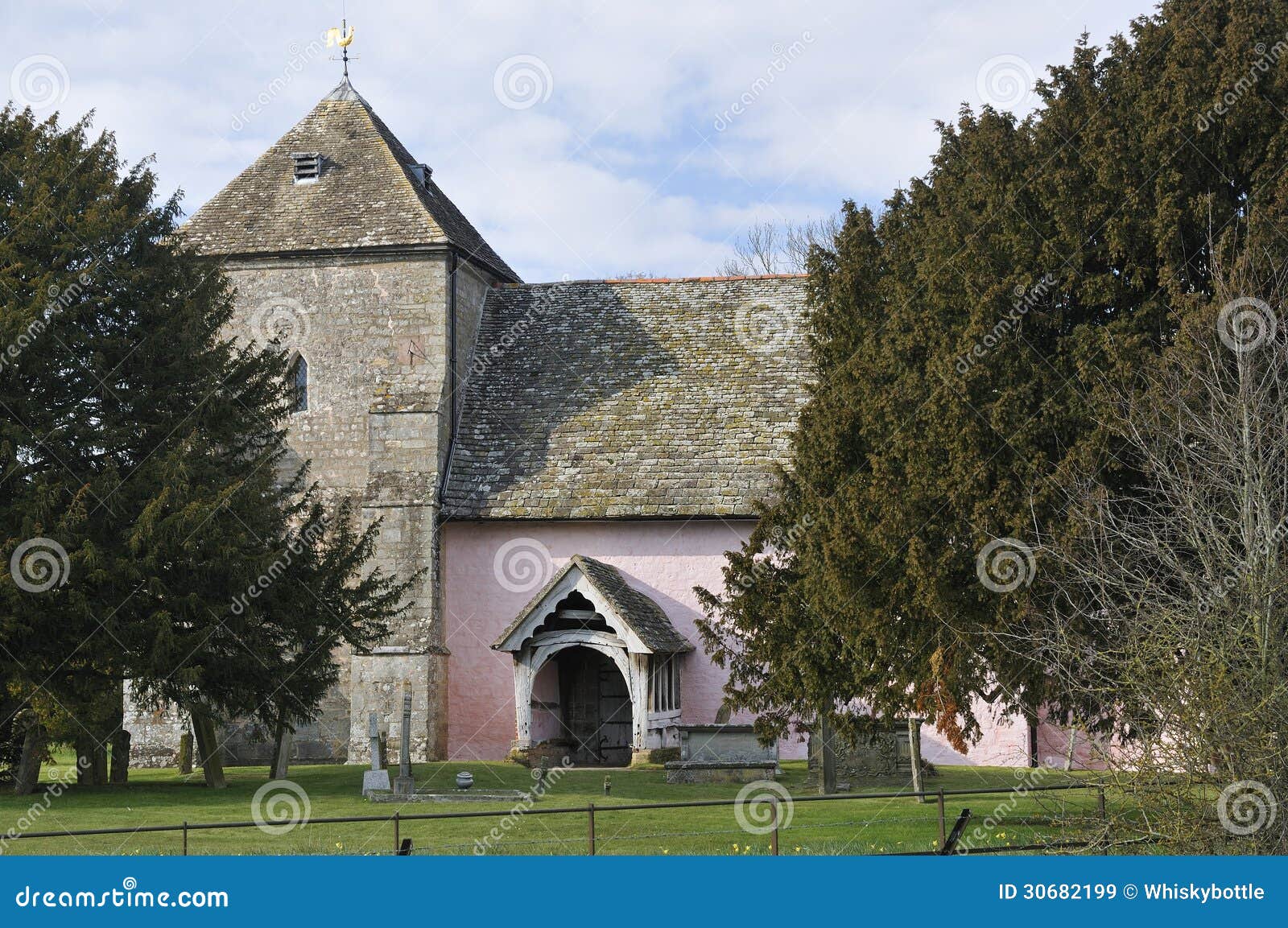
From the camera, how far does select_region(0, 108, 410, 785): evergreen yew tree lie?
19016 millimetres

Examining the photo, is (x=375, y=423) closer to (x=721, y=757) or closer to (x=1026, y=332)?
(x=721, y=757)

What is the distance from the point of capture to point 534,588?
2792cm

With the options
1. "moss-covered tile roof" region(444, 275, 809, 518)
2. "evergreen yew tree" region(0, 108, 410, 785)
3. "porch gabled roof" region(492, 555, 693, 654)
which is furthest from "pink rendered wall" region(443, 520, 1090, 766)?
"evergreen yew tree" region(0, 108, 410, 785)

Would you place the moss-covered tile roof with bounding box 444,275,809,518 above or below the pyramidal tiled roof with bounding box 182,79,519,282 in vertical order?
below

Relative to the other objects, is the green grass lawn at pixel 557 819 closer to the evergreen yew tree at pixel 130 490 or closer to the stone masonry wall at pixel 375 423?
the evergreen yew tree at pixel 130 490


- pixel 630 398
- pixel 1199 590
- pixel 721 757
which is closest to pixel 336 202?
pixel 630 398

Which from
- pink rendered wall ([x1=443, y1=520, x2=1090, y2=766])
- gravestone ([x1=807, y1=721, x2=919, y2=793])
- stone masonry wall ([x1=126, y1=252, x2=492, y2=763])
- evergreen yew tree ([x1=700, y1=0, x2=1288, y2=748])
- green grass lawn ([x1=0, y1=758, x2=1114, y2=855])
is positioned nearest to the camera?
green grass lawn ([x1=0, y1=758, x2=1114, y2=855])

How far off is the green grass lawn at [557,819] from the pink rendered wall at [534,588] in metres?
Result: 3.79

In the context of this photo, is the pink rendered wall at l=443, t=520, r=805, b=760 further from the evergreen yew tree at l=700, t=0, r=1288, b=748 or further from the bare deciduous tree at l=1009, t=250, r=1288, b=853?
the bare deciduous tree at l=1009, t=250, r=1288, b=853

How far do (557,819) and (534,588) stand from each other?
11.5 metres

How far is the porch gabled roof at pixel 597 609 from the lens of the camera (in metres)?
25.2

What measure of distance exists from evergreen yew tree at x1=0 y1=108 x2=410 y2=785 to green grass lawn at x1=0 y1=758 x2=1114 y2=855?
1437 mm

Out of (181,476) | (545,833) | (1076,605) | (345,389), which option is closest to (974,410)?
(1076,605)

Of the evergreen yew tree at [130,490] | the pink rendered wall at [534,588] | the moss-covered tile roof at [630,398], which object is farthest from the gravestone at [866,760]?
the evergreen yew tree at [130,490]
